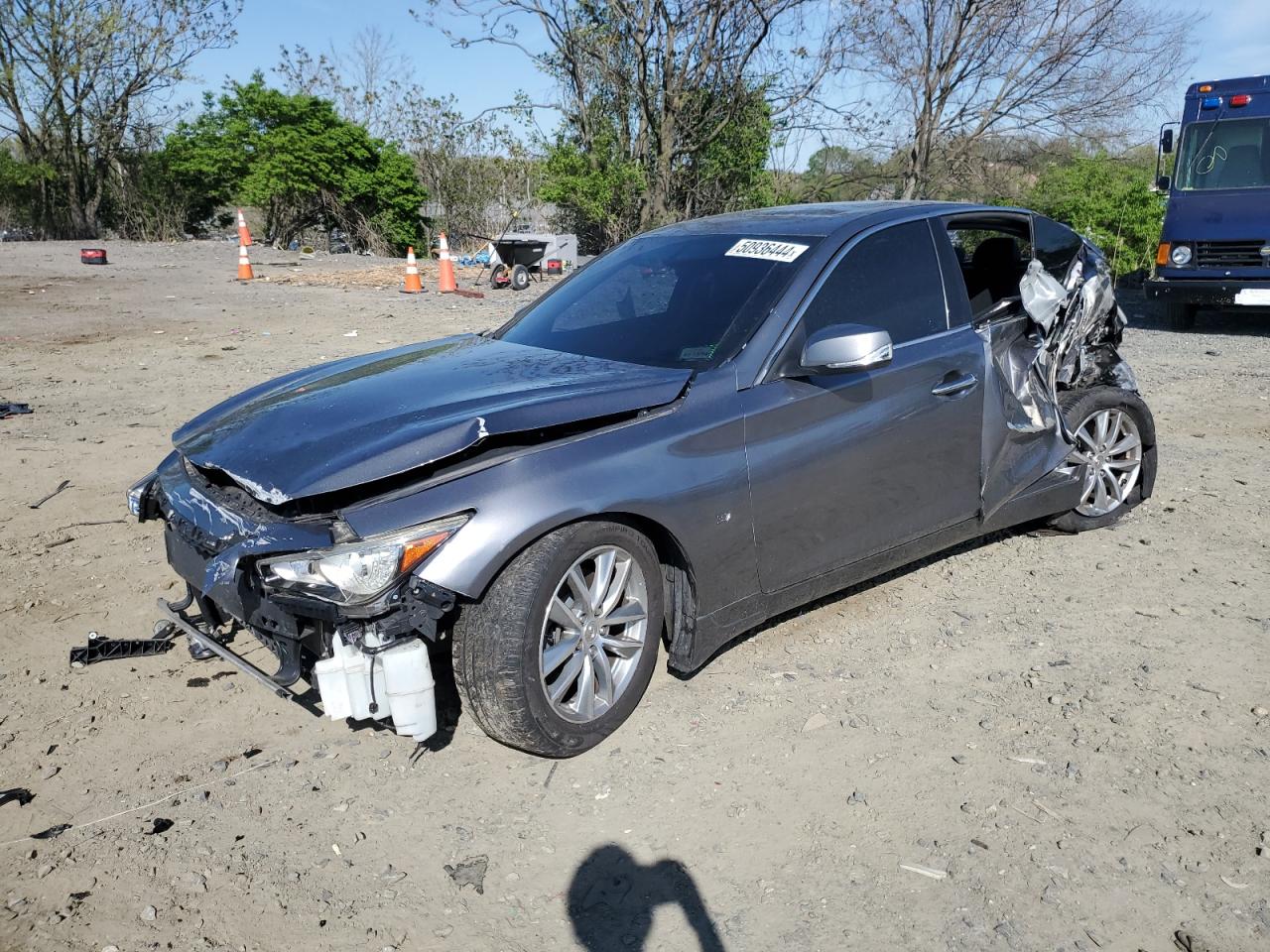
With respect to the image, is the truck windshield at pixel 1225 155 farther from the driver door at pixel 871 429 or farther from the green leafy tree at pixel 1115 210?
the driver door at pixel 871 429

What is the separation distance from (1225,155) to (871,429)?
11244mm

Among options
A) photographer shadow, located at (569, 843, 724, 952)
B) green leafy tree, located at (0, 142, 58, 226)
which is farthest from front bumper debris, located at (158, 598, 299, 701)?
green leafy tree, located at (0, 142, 58, 226)

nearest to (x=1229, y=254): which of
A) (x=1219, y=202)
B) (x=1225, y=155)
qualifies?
(x=1219, y=202)

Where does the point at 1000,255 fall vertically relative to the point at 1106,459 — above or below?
above

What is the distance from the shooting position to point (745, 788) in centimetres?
313

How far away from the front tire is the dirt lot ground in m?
0.17

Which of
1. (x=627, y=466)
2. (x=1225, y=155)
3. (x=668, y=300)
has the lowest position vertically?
(x=627, y=466)

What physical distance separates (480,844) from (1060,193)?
2019cm

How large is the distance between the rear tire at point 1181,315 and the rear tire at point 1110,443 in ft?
29.1

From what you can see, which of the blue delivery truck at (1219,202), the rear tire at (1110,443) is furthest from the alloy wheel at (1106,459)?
the blue delivery truck at (1219,202)

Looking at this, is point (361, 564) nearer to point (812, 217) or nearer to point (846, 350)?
point (846, 350)

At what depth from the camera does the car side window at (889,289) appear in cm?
388

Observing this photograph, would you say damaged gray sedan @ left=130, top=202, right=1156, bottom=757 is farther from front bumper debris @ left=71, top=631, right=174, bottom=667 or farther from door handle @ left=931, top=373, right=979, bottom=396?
front bumper debris @ left=71, top=631, right=174, bottom=667

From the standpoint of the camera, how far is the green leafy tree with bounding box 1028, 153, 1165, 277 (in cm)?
1814
